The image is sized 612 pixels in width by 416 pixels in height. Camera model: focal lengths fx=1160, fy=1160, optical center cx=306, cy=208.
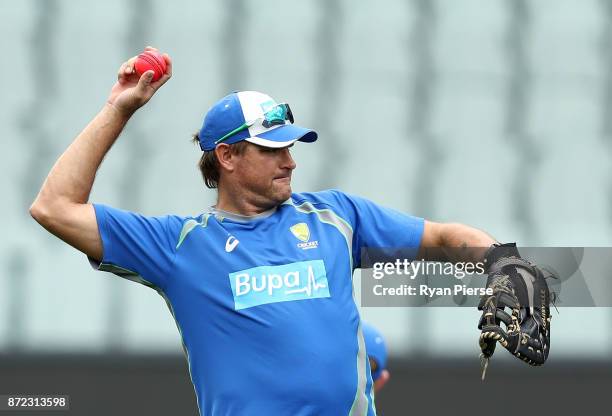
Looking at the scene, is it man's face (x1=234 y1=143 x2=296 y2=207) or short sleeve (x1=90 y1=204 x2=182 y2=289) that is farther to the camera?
man's face (x1=234 y1=143 x2=296 y2=207)

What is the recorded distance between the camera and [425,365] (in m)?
5.91

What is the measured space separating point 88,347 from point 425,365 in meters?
1.73

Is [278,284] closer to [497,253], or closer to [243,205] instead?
[243,205]

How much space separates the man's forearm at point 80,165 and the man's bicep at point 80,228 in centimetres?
3

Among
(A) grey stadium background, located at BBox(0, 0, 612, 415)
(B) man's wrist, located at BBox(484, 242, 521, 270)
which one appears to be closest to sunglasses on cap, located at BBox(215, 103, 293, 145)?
(B) man's wrist, located at BBox(484, 242, 521, 270)

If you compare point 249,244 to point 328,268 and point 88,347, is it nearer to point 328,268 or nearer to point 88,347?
point 328,268

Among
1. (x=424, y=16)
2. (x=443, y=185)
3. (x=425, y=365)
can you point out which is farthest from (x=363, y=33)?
(x=425, y=365)

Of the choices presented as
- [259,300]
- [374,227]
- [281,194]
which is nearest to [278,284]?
[259,300]

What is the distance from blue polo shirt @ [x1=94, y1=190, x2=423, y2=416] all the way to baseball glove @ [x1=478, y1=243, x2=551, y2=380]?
0.43 metres

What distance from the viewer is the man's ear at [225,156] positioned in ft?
11.9

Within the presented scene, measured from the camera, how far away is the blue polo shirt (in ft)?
10.8

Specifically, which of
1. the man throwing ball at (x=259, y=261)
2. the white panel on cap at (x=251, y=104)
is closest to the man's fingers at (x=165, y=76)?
the man throwing ball at (x=259, y=261)

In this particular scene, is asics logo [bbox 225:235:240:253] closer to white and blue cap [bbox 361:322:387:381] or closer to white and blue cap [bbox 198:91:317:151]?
white and blue cap [bbox 198:91:317:151]

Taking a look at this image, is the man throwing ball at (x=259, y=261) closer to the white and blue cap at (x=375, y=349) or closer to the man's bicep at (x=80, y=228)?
the man's bicep at (x=80, y=228)
